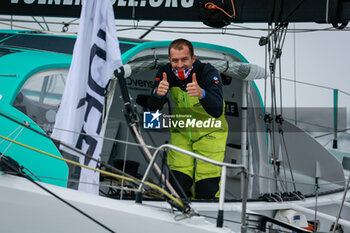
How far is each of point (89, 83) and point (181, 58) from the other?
621 millimetres

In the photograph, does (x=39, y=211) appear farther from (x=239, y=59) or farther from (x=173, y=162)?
(x=239, y=59)

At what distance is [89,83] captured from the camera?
9.13 ft

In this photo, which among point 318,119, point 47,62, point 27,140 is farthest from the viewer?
point 318,119

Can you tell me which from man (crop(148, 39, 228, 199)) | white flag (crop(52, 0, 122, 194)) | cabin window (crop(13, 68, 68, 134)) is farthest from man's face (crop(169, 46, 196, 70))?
cabin window (crop(13, 68, 68, 134))

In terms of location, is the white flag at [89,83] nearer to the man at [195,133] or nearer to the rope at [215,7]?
the man at [195,133]

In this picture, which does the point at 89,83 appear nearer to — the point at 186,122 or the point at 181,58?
the point at 181,58

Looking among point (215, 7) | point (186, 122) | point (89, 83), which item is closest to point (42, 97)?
point (89, 83)

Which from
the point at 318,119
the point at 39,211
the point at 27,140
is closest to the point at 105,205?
the point at 39,211

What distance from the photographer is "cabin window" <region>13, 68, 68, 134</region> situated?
3.04 metres

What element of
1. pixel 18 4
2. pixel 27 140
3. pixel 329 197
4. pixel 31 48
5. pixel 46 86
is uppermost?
pixel 18 4

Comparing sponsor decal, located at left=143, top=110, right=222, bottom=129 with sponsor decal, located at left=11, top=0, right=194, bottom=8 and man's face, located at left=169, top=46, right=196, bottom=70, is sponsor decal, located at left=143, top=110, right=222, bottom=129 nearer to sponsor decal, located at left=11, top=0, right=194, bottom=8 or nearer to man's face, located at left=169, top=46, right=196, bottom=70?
man's face, located at left=169, top=46, right=196, bottom=70

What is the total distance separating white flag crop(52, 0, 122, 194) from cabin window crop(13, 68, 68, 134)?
424mm

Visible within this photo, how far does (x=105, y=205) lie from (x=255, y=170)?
8.73 feet

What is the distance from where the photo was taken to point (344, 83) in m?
10.9
